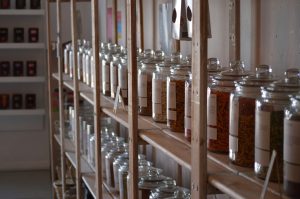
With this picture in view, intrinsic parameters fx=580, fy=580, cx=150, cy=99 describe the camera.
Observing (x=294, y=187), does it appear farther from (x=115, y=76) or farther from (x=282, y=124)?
(x=115, y=76)

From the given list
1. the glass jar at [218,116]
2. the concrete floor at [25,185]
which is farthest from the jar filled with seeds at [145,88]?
the concrete floor at [25,185]

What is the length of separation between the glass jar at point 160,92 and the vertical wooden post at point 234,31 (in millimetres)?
242

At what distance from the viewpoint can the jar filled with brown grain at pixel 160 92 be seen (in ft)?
6.77

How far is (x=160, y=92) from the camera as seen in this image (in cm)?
206

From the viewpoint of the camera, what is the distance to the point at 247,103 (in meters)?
1.44

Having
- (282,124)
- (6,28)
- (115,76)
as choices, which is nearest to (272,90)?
(282,124)

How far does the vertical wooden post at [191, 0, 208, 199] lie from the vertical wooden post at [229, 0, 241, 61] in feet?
2.00

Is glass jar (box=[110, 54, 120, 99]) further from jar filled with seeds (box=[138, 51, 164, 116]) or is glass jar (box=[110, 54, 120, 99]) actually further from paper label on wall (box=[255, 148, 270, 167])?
paper label on wall (box=[255, 148, 270, 167])

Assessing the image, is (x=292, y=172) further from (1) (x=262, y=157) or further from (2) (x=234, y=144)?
(2) (x=234, y=144)

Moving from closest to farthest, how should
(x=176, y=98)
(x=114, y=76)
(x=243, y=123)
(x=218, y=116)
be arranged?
(x=243, y=123) → (x=218, y=116) → (x=176, y=98) → (x=114, y=76)

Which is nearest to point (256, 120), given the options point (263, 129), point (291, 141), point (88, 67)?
point (263, 129)

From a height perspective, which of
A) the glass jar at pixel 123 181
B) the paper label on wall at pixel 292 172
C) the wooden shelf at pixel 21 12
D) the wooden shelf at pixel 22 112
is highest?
the wooden shelf at pixel 21 12

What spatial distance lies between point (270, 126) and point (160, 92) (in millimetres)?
802

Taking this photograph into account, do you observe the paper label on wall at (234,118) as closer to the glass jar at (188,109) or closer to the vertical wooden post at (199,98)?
the vertical wooden post at (199,98)
